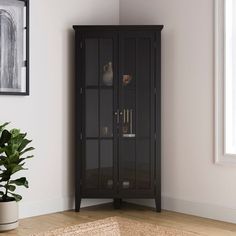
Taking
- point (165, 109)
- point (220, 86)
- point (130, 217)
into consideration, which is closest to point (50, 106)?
point (165, 109)

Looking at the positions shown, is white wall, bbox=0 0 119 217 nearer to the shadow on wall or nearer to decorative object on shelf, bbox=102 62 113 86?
the shadow on wall

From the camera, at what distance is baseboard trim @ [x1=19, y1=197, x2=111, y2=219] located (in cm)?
401

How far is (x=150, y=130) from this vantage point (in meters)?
4.21

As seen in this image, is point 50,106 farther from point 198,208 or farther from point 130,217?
point 198,208

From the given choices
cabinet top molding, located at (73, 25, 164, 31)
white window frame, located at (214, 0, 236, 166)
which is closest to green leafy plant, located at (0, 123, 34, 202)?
cabinet top molding, located at (73, 25, 164, 31)

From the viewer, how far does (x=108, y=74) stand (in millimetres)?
4227

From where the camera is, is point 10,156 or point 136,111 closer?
point 10,156

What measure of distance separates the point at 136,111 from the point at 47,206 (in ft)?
4.10

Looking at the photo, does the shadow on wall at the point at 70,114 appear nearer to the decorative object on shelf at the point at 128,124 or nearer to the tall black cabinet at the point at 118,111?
the tall black cabinet at the point at 118,111

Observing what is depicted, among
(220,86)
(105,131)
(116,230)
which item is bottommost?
(116,230)

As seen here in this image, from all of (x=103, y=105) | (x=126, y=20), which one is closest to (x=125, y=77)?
(x=103, y=105)

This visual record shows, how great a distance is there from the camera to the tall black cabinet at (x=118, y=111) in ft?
13.8

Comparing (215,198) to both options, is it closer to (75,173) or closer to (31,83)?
(75,173)

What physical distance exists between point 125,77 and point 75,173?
1054 millimetres
